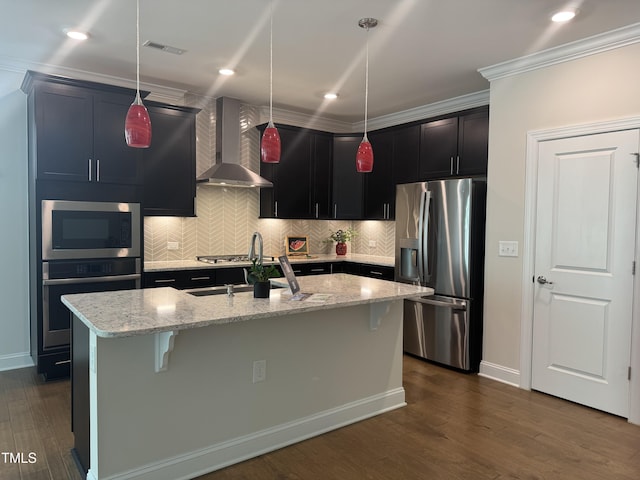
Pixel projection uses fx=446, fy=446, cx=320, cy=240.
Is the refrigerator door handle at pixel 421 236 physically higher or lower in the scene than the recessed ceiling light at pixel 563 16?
lower

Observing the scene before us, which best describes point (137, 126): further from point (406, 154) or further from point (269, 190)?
point (406, 154)

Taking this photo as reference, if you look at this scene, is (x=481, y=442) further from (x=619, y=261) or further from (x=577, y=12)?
(x=577, y=12)

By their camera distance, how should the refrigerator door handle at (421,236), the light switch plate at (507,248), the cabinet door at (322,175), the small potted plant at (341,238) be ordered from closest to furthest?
the light switch plate at (507,248)
the refrigerator door handle at (421,236)
the cabinet door at (322,175)
the small potted plant at (341,238)

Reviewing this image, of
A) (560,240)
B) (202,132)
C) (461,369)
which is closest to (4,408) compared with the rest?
(202,132)

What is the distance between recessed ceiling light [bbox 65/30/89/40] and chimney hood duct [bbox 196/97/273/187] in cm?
173

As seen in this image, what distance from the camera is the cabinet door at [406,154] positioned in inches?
203

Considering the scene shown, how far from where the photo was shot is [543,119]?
3703 mm

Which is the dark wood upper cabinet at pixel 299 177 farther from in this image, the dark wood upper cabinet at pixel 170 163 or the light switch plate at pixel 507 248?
the light switch plate at pixel 507 248

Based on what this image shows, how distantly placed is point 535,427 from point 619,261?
4.43 feet

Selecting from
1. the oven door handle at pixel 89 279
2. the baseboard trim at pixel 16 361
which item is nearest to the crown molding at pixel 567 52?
the oven door handle at pixel 89 279

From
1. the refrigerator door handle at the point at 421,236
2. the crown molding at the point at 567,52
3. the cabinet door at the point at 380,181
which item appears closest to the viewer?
the crown molding at the point at 567,52

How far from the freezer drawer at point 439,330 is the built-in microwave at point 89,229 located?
2.82 metres

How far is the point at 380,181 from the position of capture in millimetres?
5680

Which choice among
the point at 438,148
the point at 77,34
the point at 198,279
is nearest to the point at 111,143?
the point at 77,34
